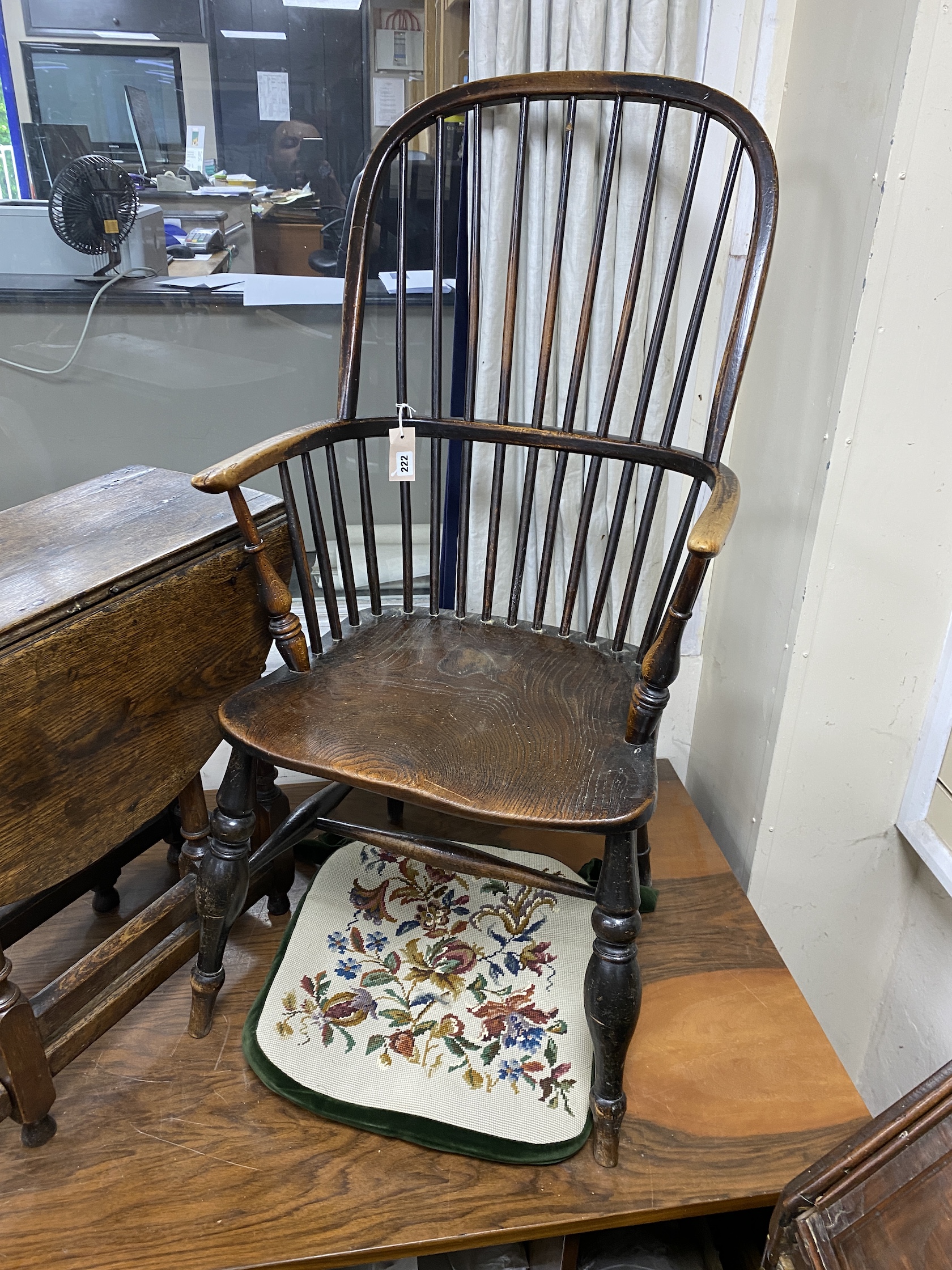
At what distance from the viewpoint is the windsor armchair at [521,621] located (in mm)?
1046

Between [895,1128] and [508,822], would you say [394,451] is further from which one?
[895,1128]

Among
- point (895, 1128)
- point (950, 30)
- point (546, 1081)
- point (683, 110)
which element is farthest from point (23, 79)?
point (895, 1128)

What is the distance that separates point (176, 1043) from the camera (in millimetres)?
1259

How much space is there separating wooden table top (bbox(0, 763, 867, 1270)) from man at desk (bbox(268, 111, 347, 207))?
4.30 feet

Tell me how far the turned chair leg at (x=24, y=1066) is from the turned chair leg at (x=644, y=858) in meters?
0.85

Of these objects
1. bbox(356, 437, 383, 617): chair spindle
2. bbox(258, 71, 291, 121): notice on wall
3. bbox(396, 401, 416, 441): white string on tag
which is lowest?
bbox(356, 437, 383, 617): chair spindle

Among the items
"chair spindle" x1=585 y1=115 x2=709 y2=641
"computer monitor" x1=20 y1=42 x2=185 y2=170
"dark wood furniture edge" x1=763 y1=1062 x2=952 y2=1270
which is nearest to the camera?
"dark wood furniture edge" x1=763 y1=1062 x2=952 y2=1270

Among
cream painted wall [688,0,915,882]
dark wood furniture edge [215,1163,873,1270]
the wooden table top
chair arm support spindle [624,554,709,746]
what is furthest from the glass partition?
dark wood furniture edge [215,1163,873,1270]

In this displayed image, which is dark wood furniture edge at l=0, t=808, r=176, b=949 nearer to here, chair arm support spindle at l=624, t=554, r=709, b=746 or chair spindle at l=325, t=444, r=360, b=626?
chair spindle at l=325, t=444, r=360, b=626

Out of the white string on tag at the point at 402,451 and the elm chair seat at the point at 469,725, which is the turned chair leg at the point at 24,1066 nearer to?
the elm chair seat at the point at 469,725

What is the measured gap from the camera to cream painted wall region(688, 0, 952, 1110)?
1199 millimetres

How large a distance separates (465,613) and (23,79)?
3.69 ft

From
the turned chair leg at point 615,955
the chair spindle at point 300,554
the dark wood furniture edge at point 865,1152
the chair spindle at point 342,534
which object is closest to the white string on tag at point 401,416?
the chair spindle at point 342,534

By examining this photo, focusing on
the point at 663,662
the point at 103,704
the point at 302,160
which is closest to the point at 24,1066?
the point at 103,704
